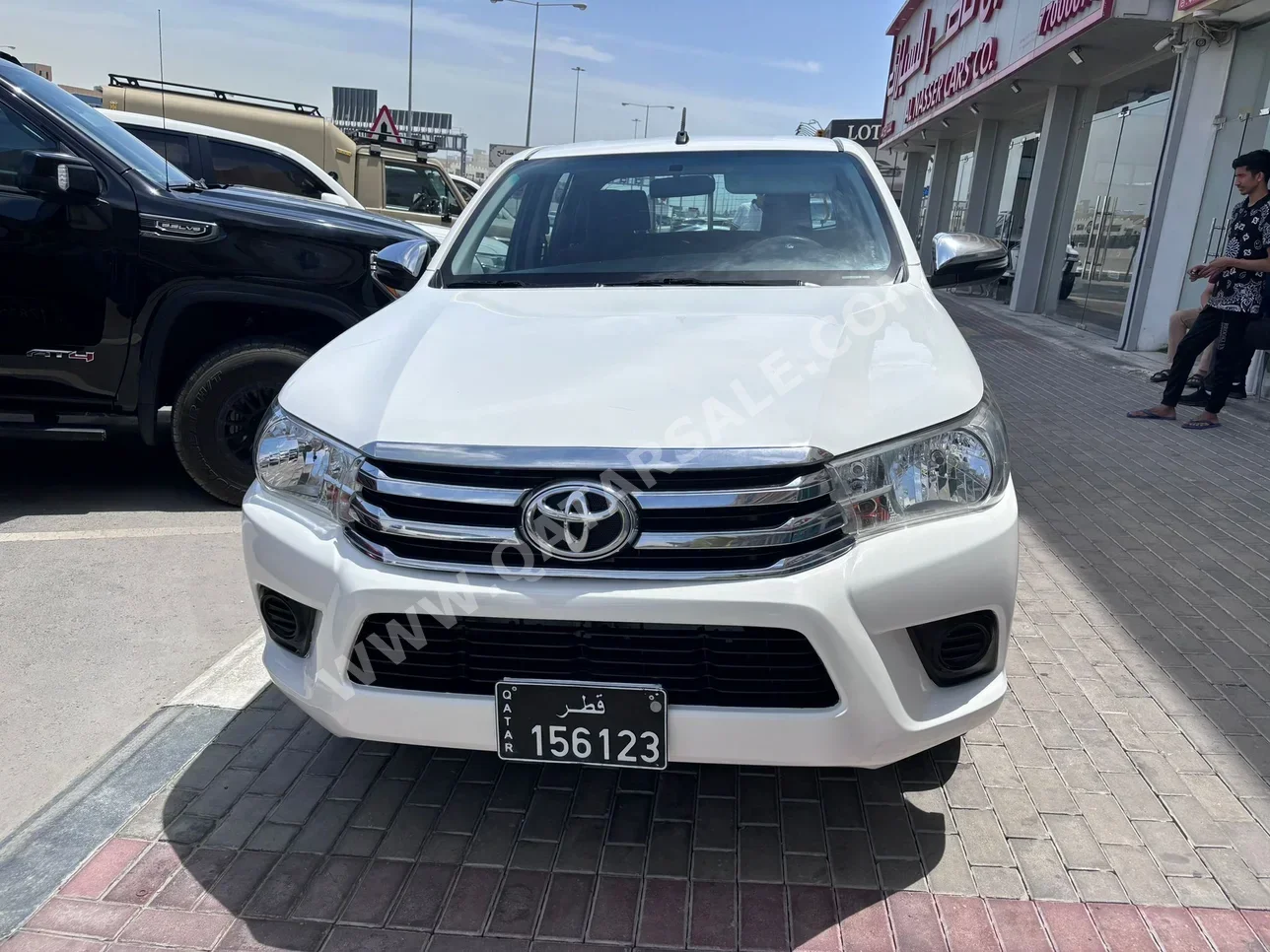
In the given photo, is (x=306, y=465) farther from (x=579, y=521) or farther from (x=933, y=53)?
(x=933, y=53)

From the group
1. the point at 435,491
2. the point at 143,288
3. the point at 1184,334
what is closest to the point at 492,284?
the point at 435,491

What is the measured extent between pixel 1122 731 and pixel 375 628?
2.27m

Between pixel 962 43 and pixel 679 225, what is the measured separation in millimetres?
17201

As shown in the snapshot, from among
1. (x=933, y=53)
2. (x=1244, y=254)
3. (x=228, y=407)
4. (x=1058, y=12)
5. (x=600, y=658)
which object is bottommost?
(x=228, y=407)

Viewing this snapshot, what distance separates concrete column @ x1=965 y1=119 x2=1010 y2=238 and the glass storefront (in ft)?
14.7

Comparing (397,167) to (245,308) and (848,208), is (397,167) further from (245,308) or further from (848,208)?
(848,208)

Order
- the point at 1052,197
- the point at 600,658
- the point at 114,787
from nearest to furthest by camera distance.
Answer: the point at 600,658 < the point at 114,787 < the point at 1052,197

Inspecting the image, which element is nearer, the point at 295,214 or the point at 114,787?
the point at 114,787

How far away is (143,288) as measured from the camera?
172 inches

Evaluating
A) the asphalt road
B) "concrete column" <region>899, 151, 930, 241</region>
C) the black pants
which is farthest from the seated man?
"concrete column" <region>899, 151, 930, 241</region>

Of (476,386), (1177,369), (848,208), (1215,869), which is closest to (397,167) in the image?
(1177,369)

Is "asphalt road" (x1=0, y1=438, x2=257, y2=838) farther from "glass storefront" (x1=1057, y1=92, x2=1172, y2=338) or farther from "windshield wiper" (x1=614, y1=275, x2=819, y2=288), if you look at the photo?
"glass storefront" (x1=1057, y1=92, x2=1172, y2=338)

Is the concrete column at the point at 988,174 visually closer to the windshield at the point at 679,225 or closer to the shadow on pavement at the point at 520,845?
the windshield at the point at 679,225

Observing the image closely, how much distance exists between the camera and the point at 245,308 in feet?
15.3
